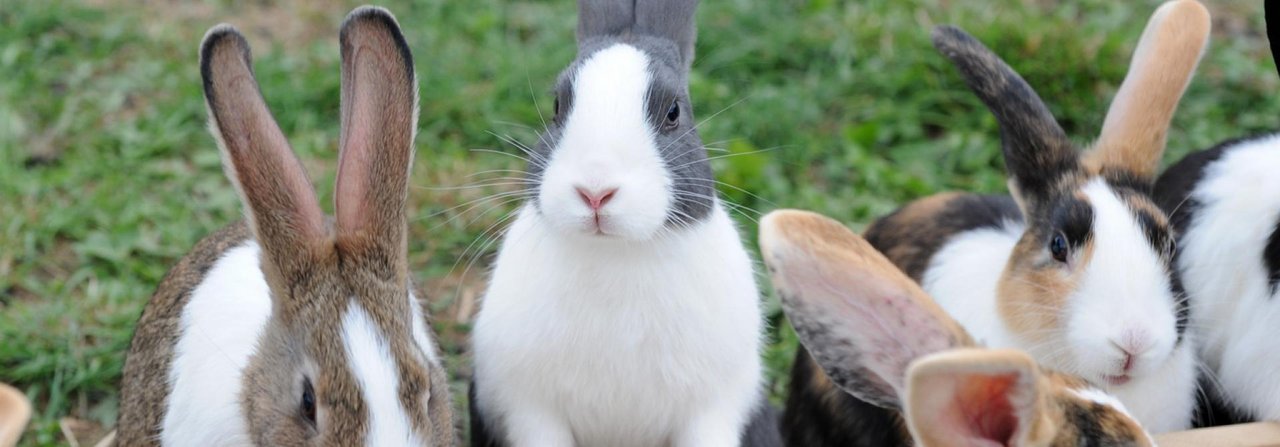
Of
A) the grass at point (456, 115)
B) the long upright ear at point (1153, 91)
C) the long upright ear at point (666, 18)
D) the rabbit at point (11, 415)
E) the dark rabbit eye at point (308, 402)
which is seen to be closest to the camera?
the rabbit at point (11, 415)

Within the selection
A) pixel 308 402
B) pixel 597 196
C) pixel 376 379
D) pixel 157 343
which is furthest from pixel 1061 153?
pixel 157 343

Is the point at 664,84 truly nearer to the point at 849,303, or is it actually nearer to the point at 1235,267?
the point at 849,303

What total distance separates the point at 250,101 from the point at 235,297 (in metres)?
0.58

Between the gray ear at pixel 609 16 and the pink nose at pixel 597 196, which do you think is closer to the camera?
the pink nose at pixel 597 196

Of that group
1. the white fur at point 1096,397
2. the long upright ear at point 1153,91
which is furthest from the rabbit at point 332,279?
the long upright ear at point 1153,91

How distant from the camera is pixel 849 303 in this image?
2686 mm

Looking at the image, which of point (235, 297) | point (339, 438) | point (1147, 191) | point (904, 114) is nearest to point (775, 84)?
point (904, 114)

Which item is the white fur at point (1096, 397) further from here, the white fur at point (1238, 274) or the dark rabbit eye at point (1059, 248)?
the white fur at point (1238, 274)

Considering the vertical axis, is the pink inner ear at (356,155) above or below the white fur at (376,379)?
above

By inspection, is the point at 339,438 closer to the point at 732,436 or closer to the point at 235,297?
the point at 235,297

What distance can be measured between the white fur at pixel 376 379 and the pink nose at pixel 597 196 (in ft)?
1.52

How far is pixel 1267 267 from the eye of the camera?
3.29 meters

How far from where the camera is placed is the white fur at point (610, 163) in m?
2.79

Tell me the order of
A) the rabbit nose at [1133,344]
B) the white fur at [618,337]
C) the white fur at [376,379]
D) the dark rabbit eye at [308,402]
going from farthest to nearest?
the white fur at [618,337] < the rabbit nose at [1133,344] < the dark rabbit eye at [308,402] < the white fur at [376,379]
